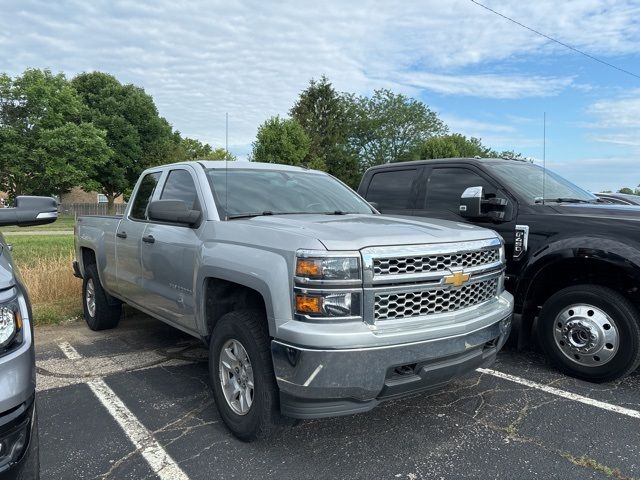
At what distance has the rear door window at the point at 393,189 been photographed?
611 cm

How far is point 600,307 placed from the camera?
4191 mm

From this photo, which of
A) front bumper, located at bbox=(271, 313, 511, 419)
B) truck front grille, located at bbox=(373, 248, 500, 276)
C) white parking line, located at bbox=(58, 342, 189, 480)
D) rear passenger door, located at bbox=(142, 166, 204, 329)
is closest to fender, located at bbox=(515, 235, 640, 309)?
truck front grille, located at bbox=(373, 248, 500, 276)

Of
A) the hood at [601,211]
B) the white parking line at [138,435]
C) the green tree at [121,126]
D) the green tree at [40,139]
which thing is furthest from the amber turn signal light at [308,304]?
the green tree at [121,126]

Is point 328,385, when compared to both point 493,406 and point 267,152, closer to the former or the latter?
point 493,406

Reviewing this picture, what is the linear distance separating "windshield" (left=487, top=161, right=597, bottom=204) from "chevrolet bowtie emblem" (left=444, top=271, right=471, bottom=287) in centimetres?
217

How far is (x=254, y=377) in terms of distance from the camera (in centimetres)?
298

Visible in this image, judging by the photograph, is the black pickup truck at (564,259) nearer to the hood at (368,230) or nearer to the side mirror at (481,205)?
the side mirror at (481,205)

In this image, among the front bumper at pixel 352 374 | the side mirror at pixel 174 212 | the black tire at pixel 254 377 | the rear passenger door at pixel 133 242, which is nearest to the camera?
the front bumper at pixel 352 374

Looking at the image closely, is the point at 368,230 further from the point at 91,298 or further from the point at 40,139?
the point at 40,139

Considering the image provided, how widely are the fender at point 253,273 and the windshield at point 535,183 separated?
121 inches

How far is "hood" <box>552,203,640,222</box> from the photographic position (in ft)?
13.9

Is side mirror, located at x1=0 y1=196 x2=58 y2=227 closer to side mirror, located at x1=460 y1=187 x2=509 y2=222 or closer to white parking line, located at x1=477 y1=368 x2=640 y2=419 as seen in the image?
white parking line, located at x1=477 y1=368 x2=640 y2=419


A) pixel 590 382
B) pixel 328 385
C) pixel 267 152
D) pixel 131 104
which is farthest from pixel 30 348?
pixel 131 104

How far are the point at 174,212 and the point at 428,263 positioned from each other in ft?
6.01
